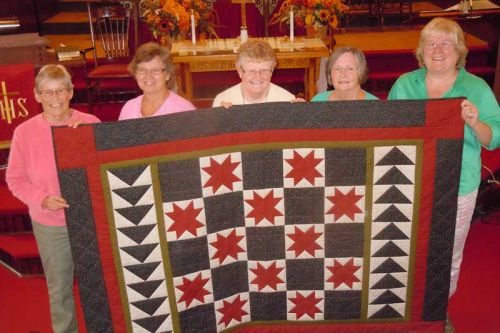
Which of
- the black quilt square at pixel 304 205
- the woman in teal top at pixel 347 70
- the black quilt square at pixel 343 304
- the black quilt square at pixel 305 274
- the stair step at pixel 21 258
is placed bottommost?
the stair step at pixel 21 258

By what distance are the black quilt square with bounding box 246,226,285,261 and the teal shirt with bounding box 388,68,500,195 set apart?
2.74 feet

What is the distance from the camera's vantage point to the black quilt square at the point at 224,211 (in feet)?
8.47

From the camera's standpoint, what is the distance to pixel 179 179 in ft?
8.22

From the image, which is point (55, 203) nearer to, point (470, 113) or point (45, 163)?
point (45, 163)

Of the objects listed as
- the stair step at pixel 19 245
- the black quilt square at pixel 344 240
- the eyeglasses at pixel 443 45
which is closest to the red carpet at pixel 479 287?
the black quilt square at pixel 344 240

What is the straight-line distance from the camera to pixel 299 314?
112 inches

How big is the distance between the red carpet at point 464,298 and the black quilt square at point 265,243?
1.17m

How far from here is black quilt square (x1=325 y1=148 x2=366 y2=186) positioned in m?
2.55

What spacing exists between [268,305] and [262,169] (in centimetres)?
69

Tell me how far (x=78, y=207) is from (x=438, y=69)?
5.37ft

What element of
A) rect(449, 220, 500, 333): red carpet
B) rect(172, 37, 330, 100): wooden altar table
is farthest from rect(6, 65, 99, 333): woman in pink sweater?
rect(172, 37, 330, 100): wooden altar table

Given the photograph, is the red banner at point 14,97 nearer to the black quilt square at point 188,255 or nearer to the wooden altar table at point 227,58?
the wooden altar table at point 227,58

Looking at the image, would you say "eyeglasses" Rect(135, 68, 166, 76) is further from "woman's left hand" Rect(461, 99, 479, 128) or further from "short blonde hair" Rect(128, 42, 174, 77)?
"woman's left hand" Rect(461, 99, 479, 128)

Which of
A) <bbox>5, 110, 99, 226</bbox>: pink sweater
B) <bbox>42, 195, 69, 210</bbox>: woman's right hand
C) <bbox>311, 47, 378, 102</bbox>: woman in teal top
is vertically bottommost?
<bbox>42, 195, 69, 210</bbox>: woman's right hand
